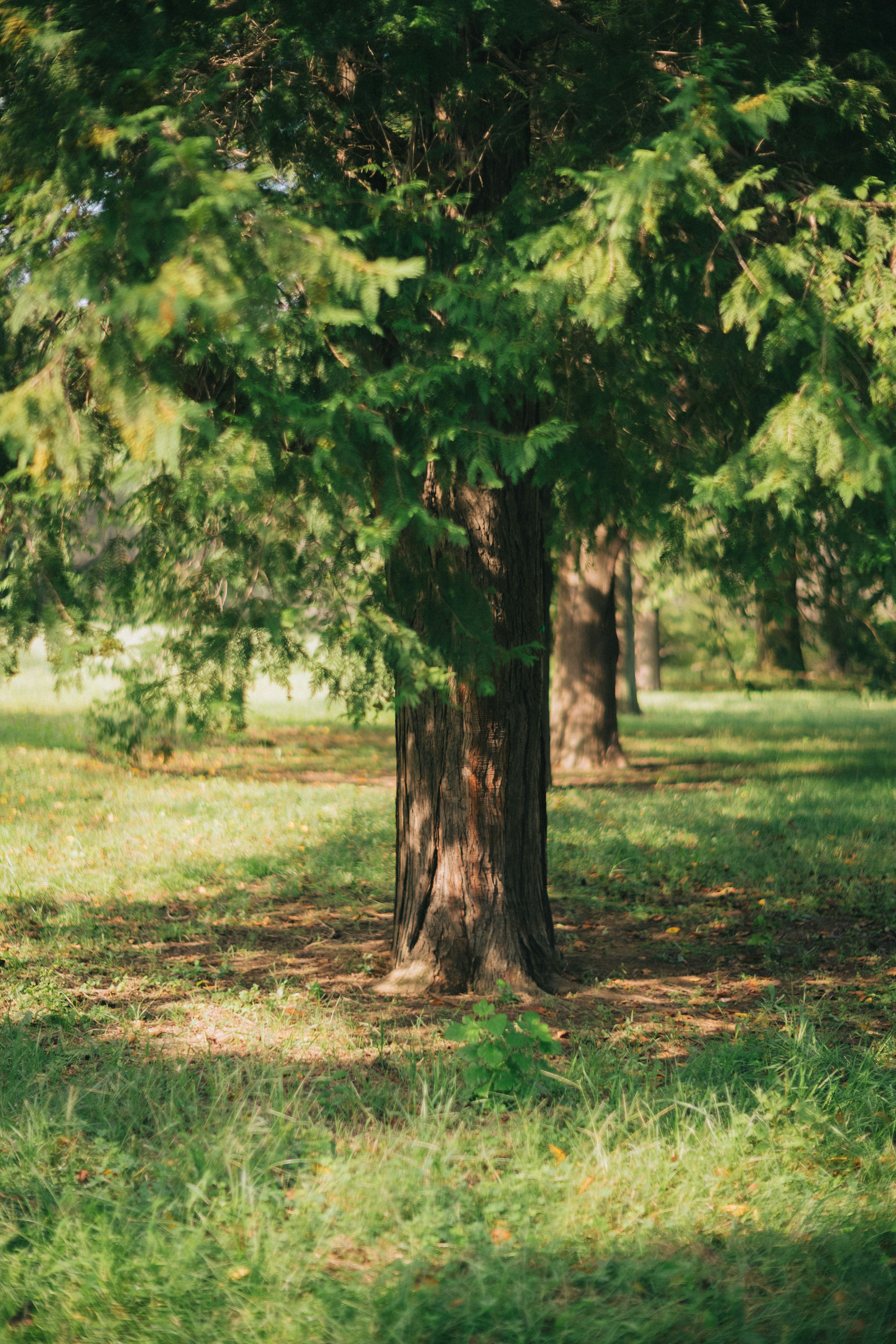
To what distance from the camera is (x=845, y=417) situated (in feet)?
12.4

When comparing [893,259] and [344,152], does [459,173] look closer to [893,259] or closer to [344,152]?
[344,152]

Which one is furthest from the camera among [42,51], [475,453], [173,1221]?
[475,453]

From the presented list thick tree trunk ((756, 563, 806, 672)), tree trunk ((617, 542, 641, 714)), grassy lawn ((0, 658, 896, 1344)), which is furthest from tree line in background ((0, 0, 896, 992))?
tree trunk ((617, 542, 641, 714))

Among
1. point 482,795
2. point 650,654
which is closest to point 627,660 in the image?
point 650,654

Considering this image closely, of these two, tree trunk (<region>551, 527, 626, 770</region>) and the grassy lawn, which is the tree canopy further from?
tree trunk (<region>551, 527, 626, 770</region>)

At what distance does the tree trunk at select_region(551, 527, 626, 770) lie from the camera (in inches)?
548

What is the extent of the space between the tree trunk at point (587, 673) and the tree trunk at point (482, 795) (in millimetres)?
8235

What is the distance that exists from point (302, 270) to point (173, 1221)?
3.06 metres

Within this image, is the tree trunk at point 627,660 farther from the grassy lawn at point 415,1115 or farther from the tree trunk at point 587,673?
the grassy lawn at point 415,1115

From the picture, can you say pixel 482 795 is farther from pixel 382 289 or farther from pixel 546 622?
pixel 382 289

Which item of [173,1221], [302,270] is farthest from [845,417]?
[173,1221]

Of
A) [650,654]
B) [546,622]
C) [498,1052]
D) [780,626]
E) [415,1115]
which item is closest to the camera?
[415,1115]

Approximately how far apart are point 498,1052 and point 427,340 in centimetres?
306

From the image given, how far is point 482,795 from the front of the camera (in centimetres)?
554
